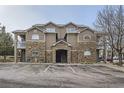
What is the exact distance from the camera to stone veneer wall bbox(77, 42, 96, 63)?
35.6m

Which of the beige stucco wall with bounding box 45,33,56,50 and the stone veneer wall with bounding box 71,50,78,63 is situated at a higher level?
the beige stucco wall with bounding box 45,33,56,50

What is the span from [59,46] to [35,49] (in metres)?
3.78

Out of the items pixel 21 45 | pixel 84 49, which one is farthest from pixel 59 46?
pixel 21 45

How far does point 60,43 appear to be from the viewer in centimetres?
3550

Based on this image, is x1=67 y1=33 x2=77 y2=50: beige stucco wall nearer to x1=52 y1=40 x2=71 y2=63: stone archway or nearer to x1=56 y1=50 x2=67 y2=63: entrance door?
x1=52 y1=40 x2=71 y2=63: stone archway

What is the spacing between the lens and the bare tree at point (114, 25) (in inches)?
1143

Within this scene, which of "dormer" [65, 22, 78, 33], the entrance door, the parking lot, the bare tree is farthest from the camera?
"dormer" [65, 22, 78, 33]

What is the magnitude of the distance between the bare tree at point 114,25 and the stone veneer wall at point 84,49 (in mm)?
4523

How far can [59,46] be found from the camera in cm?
3553

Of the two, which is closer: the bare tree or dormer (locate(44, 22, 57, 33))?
the bare tree

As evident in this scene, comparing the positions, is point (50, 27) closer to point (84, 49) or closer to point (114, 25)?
point (84, 49)

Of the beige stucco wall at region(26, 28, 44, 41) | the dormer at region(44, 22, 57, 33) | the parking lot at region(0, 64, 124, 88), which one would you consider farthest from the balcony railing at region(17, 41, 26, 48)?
the parking lot at region(0, 64, 124, 88)

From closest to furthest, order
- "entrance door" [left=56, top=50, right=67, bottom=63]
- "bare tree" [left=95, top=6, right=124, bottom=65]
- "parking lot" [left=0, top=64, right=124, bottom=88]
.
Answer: "parking lot" [left=0, top=64, right=124, bottom=88] → "bare tree" [left=95, top=6, right=124, bottom=65] → "entrance door" [left=56, top=50, right=67, bottom=63]
